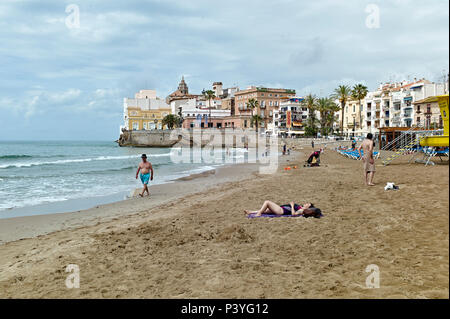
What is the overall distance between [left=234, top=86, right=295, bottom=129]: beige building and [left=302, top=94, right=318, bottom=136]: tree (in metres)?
15.9

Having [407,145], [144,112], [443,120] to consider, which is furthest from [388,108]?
[144,112]

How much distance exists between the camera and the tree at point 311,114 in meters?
83.6

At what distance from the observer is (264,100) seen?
10612 centimetres

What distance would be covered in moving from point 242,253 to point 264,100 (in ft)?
338

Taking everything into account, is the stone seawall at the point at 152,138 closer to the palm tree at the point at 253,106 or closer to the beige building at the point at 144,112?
the beige building at the point at 144,112

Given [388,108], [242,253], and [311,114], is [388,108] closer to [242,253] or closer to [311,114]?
[311,114]

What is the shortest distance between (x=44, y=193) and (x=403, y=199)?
1595cm

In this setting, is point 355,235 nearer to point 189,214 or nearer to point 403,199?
point 403,199

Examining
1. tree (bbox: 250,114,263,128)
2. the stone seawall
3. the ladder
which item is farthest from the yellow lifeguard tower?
the stone seawall

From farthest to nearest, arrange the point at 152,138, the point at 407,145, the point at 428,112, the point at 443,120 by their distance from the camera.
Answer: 1. the point at 152,138
2. the point at 428,112
3. the point at 407,145
4. the point at 443,120

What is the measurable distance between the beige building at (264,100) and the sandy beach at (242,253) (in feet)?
314

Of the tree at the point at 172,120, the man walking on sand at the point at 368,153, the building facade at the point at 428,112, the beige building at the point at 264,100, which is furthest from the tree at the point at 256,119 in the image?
the man walking on sand at the point at 368,153

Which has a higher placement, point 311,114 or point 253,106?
point 253,106
